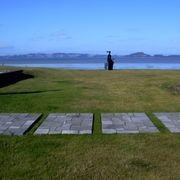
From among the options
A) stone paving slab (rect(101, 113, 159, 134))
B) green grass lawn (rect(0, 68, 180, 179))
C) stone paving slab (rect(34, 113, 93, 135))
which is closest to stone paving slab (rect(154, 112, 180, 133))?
green grass lawn (rect(0, 68, 180, 179))

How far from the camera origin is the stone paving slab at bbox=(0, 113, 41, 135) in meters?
7.73

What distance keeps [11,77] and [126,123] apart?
41.1 ft

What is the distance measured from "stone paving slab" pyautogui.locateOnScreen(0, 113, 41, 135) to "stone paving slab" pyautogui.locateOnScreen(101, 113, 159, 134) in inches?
55.4

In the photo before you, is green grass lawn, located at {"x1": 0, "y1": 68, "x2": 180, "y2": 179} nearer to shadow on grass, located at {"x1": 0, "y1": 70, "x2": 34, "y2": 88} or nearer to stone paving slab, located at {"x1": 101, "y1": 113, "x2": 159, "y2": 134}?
stone paving slab, located at {"x1": 101, "y1": 113, "x2": 159, "y2": 134}

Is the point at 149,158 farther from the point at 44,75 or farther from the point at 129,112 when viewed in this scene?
the point at 44,75

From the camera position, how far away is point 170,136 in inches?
285

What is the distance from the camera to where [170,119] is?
8891mm

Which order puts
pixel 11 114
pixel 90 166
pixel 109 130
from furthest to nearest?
pixel 11 114
pixel 109 130
pixel 90 166

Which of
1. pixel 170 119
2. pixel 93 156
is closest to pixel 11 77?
pixel 170 119

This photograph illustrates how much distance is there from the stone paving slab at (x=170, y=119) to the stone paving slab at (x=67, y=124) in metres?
1.42

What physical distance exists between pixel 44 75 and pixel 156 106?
13.8 metres

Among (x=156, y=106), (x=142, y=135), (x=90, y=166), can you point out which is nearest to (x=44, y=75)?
(x=156, y=106)

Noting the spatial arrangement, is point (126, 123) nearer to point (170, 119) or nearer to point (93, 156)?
point (170, 119)

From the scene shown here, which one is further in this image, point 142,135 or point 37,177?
point 142,135
